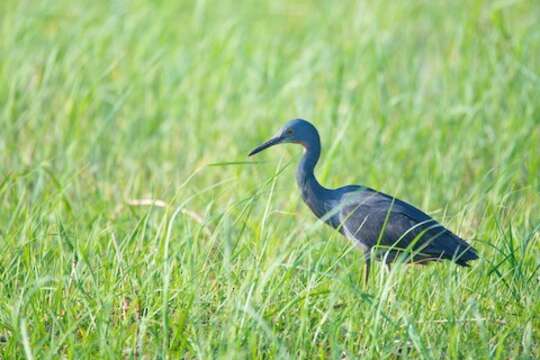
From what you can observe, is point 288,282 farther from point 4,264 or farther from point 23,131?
point 23,131

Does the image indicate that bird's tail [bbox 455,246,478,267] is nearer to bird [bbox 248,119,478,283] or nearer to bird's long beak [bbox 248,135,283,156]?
bird [bbox 248,119,478,283]

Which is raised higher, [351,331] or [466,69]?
[466,69]

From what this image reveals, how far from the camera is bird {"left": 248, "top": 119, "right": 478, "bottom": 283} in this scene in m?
5.02

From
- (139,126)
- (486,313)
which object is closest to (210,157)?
(139,126)

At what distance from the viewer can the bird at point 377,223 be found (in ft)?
16.5

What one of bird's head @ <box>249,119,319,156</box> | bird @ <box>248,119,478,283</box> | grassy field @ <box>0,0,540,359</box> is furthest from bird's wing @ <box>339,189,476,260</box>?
bird's head @ <box>249,119,319,156</box>

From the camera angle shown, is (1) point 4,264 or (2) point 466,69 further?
(2) point 466,69

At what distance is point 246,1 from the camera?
954 cm

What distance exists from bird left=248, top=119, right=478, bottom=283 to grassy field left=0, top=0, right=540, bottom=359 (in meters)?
0.11

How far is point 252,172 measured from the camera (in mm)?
6930

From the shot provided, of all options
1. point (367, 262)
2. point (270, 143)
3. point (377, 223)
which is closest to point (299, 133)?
point (270, 143)

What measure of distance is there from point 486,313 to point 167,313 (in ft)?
4.81

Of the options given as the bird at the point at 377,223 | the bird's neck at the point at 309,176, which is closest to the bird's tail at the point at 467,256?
the bird at the point at 377,223

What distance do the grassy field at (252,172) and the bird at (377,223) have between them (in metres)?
0.11
